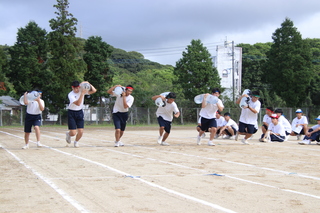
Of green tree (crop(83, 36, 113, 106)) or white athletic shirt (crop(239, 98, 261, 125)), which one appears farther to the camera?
green tree (crop(83, 36, 113, 106))

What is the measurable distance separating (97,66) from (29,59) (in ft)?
23.2

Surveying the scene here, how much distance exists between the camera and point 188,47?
170 feet

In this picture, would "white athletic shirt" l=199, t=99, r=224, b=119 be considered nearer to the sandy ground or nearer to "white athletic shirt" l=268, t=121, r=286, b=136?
the sandy ground

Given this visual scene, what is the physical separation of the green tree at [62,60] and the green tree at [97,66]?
1612 millimetres

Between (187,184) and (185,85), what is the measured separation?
44407mm

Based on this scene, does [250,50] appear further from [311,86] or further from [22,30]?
[22,30]

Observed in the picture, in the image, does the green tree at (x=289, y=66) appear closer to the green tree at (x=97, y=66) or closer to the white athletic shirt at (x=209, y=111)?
the green tree at (x=97, y=66)

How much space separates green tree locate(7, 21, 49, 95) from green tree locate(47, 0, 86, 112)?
1307mm

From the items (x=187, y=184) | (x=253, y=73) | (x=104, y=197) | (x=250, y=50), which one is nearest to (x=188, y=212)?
(x=104, y=197)

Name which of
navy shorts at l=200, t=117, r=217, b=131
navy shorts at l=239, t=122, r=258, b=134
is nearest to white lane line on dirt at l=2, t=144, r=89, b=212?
navy shorts at l=200, t=117, r=217, b=131

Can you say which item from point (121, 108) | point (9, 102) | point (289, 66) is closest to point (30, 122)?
point (121, 108)

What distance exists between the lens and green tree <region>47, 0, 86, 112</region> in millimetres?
42531

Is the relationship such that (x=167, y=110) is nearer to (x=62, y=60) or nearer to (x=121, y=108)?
(x=121, y=108)

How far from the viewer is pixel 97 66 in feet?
148
